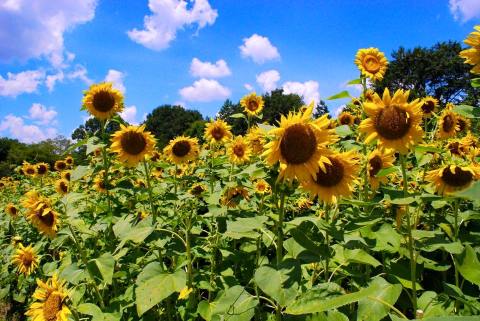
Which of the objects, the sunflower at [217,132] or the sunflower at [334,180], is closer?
the sunflower at [334,180]

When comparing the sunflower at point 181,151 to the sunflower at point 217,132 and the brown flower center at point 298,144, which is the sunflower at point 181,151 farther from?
the brown flower center at point 298,144

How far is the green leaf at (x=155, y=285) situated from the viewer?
2.29 meters

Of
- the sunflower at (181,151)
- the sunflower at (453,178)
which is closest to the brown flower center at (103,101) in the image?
the sunflower at (181,151)

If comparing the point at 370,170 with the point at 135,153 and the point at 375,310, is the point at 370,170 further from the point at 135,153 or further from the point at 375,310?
the point at 135,153

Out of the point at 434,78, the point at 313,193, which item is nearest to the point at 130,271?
the point at 313,193

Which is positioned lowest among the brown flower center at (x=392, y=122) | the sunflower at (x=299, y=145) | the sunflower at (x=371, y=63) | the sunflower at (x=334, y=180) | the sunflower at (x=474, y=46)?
the sunflower at (x=334, y=180)

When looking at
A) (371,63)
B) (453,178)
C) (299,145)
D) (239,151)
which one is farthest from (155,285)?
(371,63)

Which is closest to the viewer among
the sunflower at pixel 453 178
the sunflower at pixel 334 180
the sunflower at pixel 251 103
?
the sunflower at pixel 334 180

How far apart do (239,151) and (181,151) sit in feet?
2.70

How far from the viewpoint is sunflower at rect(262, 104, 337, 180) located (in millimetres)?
2152

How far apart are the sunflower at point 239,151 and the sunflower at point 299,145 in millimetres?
3219

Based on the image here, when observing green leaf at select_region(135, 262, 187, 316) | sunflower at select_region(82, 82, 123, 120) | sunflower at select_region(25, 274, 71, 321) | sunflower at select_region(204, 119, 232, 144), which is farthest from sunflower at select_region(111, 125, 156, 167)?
sunflower at select_region(204, 119, 232, 144)

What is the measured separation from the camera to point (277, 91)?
54094mm

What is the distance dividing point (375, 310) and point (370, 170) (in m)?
1.55
